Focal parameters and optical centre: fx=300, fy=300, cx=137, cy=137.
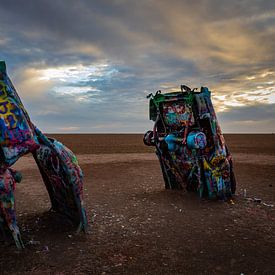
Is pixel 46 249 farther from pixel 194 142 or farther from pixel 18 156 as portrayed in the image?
pixel 194 142

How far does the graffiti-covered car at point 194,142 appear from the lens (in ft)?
30.6

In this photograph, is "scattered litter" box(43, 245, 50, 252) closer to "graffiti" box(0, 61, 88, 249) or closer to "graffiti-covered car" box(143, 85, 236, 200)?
"graffiti" box(0, 61, 88, 249)

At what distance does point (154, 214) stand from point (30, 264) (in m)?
3.92

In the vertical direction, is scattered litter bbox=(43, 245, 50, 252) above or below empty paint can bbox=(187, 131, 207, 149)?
below

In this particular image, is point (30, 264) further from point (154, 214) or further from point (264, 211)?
point (264, 211)

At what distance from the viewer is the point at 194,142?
882cm

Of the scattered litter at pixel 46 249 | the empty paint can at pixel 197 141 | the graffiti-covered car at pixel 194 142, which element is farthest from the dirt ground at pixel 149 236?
the empty paint can at pixel 197 141

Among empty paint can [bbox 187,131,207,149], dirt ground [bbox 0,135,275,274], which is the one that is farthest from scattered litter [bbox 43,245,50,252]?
empty paint can [bbox 187,131,207,149]

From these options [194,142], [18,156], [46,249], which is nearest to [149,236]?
[46,249]

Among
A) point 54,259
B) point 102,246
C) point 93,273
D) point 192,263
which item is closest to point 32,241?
point 54,259

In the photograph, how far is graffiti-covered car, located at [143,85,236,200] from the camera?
367 inches

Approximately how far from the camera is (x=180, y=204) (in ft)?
30.7

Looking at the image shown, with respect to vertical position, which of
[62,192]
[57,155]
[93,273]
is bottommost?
[93,273]

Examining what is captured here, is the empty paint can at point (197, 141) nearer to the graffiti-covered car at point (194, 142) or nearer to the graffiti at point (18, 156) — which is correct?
the graffiti-covered car at point (194, 142)
